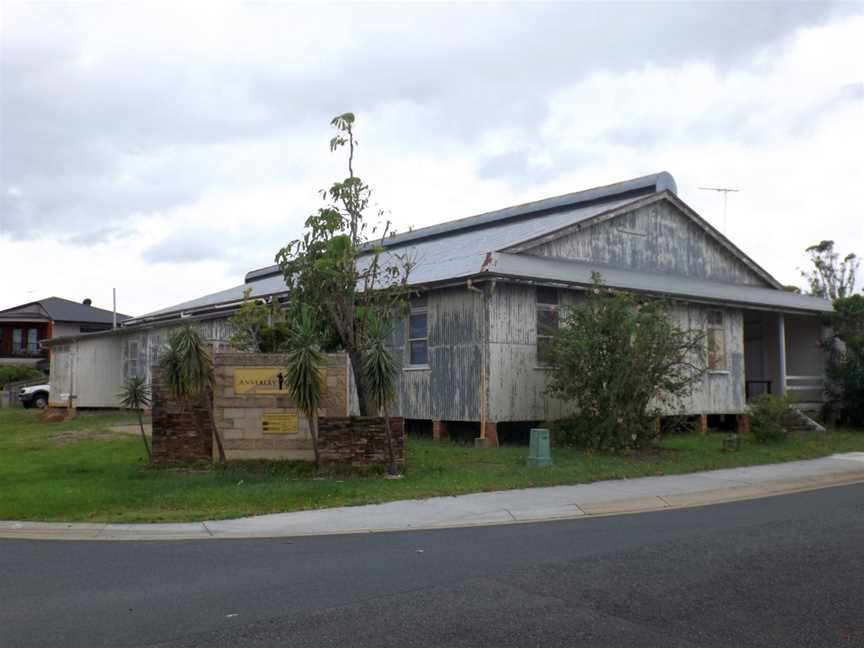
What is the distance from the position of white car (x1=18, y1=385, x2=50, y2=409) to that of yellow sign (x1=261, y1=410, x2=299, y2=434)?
2670 cm

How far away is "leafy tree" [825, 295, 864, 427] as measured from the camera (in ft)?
86.2

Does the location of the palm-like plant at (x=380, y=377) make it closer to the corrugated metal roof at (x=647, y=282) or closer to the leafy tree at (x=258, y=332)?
the leafy tree at (x=258, y=332)

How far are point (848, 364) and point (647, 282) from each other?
7.83 m

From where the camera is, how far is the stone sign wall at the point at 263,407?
616 inches

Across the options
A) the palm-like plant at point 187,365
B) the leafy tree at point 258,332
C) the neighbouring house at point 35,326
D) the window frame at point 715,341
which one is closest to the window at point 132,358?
the leafy tree at point 258,332

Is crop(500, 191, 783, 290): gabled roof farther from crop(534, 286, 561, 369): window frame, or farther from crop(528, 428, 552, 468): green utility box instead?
crop(528, 428, 552, 468): green utility box

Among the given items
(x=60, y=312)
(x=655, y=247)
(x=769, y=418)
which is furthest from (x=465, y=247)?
(x=60, y=312)

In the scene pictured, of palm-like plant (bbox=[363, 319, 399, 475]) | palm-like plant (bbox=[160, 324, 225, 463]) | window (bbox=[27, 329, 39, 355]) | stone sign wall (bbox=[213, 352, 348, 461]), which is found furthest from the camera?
window (bbox=[27, 329, 39, 355])

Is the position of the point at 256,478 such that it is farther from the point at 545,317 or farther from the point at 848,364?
the point at 848,364

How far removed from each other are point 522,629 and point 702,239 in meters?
23.5

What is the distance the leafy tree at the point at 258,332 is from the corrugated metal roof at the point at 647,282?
500cm

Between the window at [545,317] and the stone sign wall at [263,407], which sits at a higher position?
the window at [545,317]

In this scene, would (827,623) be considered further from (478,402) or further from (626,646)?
(478,402)

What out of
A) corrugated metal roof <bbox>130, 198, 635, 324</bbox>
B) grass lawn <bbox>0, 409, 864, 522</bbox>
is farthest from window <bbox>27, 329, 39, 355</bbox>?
grass lawn <bbox>0, 409, 864, 522</bbox>
